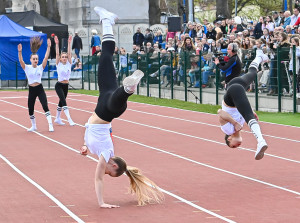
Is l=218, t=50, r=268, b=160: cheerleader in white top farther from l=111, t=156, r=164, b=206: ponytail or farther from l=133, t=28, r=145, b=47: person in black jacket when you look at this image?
l=133, t=28, r=145, b=47: person in black jacket

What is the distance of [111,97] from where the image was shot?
368 inches

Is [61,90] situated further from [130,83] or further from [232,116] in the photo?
[130,83]

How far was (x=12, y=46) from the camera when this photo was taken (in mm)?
41969

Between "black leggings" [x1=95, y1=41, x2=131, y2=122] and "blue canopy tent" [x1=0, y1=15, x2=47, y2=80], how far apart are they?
3196cm

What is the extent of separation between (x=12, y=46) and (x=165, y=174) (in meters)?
30.6

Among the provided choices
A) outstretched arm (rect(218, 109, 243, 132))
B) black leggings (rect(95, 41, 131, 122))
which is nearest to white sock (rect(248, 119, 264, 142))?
outstretched arm (rect(218, 109, 243, 132))

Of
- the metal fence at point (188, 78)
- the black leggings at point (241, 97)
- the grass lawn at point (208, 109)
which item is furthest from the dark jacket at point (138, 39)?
the black leggings at point (241, 97)

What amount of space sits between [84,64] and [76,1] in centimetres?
1784

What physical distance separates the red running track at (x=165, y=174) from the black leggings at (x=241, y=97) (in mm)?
1127

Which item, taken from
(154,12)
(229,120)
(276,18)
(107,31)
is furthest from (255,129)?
(154,12)

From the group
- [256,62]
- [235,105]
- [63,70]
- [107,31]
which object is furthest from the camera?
[63,70]

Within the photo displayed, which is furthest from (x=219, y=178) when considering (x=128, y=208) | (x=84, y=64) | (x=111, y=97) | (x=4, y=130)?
(x=84, y=64)

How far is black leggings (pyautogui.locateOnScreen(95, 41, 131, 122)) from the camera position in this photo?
30.3 ft

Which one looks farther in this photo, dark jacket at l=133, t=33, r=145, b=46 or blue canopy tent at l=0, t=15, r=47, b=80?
blue canopy tent at l=0, t=15, r=47, b=80
